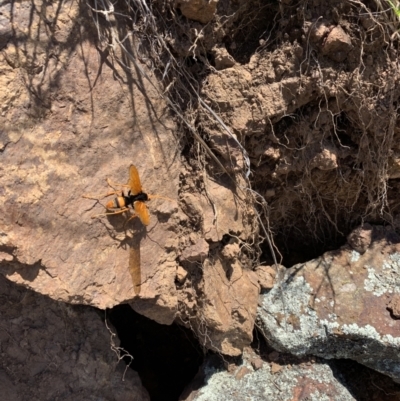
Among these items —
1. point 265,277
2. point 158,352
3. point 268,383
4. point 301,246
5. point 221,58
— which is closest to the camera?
point 221,58

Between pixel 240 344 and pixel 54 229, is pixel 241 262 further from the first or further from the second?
pixel 54 229

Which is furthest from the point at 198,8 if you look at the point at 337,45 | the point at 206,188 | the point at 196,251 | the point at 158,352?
the point at 158,352

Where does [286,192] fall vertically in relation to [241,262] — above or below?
above

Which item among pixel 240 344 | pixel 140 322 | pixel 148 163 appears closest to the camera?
pixel 148 163

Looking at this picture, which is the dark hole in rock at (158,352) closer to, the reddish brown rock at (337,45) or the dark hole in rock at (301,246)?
the dark hole in rock at (301,246)

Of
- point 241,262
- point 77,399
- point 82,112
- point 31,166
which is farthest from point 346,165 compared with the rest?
point 77,399

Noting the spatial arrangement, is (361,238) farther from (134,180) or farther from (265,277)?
(134,180)
